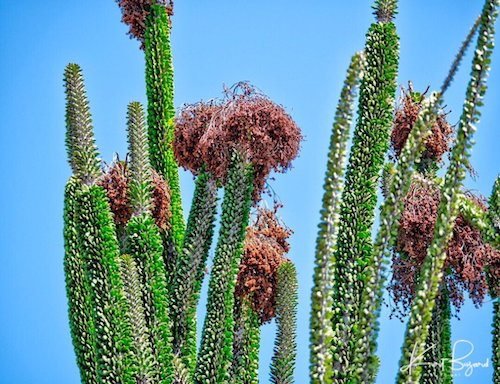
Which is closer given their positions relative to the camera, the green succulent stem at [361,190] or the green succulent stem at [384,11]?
the green succulent stem at [361,190]

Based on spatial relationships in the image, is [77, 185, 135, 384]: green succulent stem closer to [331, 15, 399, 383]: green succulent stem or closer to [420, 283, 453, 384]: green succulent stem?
[331, 15, 399, 383]: green succulent stem

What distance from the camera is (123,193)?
1001 centimetres

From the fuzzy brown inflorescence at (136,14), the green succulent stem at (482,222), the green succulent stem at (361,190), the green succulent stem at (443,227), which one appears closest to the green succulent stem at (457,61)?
the green succulent stem at (443,227)

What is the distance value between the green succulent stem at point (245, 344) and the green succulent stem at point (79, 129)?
218cm

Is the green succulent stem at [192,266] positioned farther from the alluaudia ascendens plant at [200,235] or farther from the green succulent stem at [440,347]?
the green succulent stem at [440,347]

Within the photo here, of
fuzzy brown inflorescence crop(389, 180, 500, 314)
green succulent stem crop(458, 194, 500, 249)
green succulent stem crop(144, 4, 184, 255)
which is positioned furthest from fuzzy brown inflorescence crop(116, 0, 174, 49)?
green succulent stem crop(458, 194, 500, 249)

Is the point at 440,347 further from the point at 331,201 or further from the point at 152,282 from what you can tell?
the point at 331,201

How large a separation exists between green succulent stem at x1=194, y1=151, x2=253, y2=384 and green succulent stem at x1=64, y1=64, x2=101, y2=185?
4.69ft

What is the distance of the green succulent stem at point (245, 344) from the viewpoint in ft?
33.1

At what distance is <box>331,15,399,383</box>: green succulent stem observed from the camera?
8336 millimetres

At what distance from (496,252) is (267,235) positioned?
8.33 feet

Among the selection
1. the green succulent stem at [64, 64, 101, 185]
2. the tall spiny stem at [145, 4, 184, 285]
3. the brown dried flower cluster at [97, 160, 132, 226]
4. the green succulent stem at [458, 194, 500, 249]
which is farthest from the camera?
the tall spiny stem at [145, 4, 184, 285]

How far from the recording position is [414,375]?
5.93 metres

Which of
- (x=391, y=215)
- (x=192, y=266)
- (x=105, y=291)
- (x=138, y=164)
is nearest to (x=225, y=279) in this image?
(x=192, y=266)
